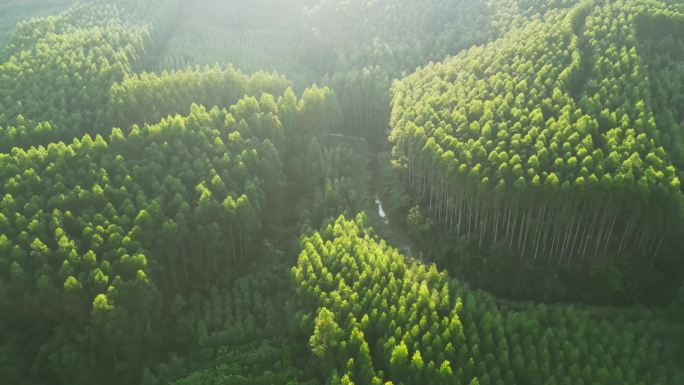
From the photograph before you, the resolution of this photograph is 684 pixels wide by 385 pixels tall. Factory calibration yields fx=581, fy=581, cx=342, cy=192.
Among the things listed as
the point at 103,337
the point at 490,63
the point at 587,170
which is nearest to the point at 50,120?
the point at 103,337

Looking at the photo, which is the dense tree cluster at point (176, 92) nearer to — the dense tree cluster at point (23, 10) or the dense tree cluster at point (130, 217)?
the dense tree cluster at point (130, 217)

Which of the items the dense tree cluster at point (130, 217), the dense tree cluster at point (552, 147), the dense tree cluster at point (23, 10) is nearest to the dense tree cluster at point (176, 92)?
the dense tree cluster at point (130, 217)

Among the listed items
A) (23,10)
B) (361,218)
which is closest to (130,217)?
(361,218)

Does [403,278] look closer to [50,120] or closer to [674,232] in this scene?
[674,232]

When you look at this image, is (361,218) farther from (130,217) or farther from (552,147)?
(130,217)

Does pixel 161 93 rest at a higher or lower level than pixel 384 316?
higher
